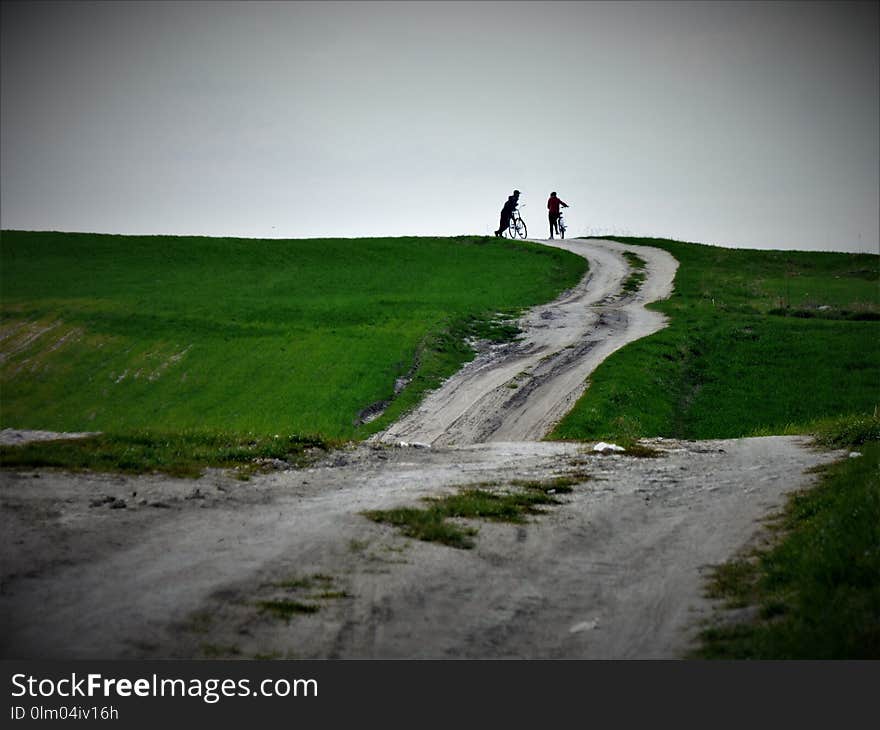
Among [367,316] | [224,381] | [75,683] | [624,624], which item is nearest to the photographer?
[75,683]

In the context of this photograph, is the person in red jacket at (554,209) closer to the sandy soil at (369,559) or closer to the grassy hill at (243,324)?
the grassy hill at (243,324)

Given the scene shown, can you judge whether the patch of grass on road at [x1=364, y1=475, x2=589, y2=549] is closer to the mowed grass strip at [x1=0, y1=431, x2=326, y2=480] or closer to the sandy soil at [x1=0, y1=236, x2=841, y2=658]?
the sandy soil at [x1=0, y1=236, x2=841, y2=658]

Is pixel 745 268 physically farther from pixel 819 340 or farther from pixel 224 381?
pixel 224 381

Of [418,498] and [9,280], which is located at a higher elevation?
[9,280]

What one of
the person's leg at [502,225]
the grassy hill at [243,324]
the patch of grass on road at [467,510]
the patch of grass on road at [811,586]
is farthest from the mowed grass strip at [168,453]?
the person's leg at [502,225]

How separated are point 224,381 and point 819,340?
72.2 feet

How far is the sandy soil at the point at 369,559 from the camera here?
23.6 feet

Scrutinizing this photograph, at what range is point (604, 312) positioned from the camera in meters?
36.1

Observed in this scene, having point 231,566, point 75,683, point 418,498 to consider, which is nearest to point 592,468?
point 418,498

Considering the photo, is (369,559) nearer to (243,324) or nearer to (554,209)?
(243,324)

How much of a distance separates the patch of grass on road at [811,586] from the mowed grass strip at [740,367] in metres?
6.71

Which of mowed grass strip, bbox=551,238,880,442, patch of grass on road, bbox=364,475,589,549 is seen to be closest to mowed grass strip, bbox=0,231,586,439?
mowed grass strip, bbox=551,238,880,442

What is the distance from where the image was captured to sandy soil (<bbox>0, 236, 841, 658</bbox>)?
283 inches

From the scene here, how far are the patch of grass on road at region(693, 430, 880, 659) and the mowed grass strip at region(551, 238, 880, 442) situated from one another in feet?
22.0
